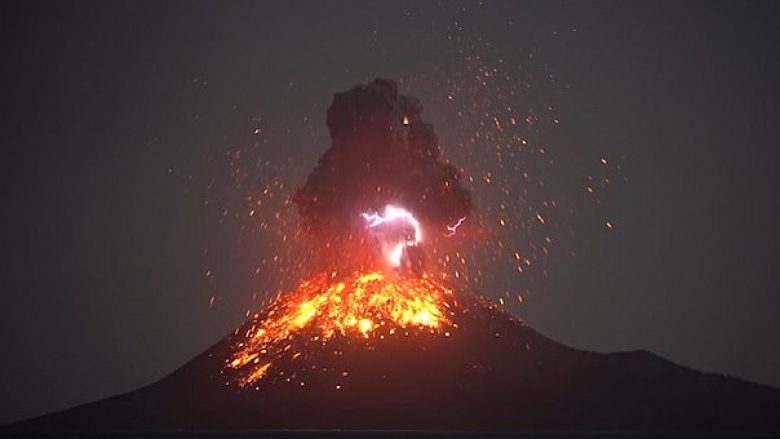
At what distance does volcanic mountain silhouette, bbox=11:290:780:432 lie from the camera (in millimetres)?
124875

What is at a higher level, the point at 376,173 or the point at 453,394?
the point at 376,173

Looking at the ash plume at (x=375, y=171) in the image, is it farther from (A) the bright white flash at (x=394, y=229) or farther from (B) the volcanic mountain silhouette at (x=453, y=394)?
(B) the volcanic mountain silhouette at (x=453, y=394)

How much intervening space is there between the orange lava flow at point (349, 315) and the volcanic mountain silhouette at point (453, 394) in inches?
104

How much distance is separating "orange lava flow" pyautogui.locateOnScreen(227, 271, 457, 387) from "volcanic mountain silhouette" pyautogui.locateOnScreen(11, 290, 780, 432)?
2641mm

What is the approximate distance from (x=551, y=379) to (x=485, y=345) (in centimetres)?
1046

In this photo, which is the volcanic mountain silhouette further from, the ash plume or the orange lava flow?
the ash plume

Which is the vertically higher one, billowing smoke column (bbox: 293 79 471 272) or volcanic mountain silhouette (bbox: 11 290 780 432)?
billowing smoke column (bbox: 293 79 471 272)

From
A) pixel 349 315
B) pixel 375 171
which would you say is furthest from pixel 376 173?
pixel 349 315

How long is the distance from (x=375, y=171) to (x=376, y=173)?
1.17 ft

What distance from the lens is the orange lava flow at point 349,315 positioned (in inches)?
5837

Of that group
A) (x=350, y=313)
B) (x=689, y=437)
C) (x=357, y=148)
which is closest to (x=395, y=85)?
(x=357, y=148)

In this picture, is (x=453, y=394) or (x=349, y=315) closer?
(x=453, y=394)

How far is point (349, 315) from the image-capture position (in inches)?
5965

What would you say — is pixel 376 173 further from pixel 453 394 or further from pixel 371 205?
pixel 453 394
